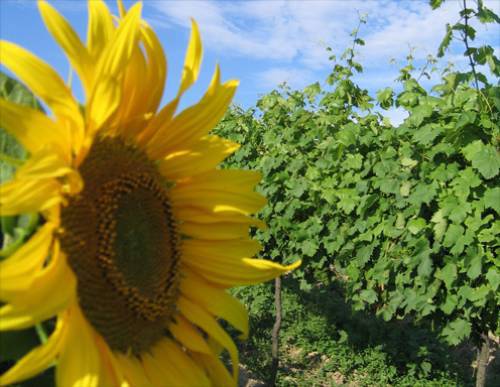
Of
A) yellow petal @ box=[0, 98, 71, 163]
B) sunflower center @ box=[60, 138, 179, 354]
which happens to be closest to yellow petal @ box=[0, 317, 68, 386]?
sunflower center @ box=[60, 138, 179, 354]

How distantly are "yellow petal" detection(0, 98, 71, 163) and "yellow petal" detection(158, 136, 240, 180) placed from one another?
0.23 meters

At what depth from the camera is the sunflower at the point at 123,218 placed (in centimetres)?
73

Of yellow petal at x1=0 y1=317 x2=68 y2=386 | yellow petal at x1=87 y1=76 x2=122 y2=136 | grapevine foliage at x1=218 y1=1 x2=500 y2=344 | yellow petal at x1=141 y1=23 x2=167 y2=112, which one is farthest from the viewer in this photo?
grapevine foliage at x1=218 y1=1 x2=500 y2=344

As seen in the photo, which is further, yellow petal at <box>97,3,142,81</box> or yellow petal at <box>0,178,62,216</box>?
yellow petal at <box>97,3,142,81</box>

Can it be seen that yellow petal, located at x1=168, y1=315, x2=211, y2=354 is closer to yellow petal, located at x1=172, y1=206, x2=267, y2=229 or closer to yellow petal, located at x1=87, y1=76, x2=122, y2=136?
yellow petal, located at x1=172, y1=206, x2=267, y2=229

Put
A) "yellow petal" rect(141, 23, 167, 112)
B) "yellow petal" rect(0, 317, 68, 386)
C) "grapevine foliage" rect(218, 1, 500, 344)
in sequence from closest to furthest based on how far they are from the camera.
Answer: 1. "yellow petal" rect(0, 317, 68, 386)
2. "yellow petal" rect(141, 23, 167, 112)
3. "grapevine foliage" rect(218, 1, 500, 344)

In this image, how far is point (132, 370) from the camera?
0.88 metres

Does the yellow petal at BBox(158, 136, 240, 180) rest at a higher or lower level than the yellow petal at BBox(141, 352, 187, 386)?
higher

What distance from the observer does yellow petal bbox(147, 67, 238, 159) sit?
96 cm

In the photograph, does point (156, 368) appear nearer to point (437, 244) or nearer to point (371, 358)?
point (437, 244)

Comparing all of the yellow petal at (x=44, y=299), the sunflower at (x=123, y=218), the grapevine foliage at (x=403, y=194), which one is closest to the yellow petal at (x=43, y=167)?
the sunflower at (x=123, y=218)

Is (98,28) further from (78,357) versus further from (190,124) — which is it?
(78,357)

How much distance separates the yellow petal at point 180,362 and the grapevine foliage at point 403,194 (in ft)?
12.5

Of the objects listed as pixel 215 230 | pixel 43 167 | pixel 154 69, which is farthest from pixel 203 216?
pixel 43 167
